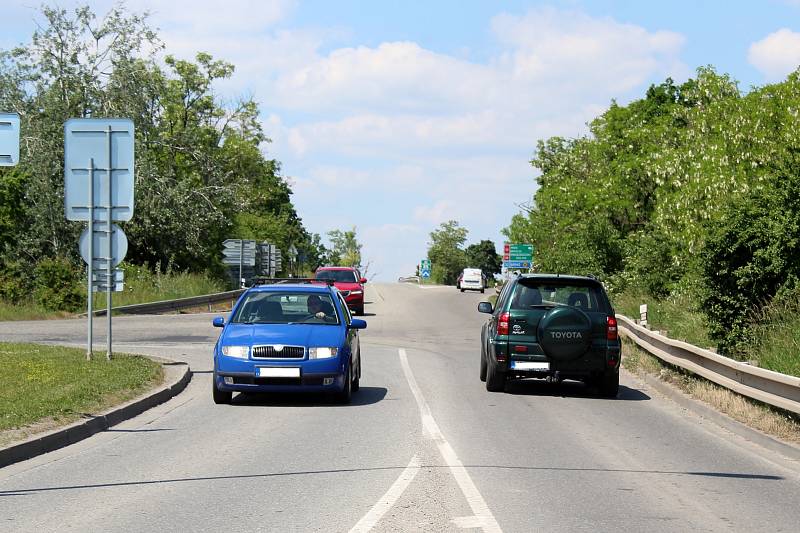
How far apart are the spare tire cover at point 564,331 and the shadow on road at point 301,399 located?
101 inches

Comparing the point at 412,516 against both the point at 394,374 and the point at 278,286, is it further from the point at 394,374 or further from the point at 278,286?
the point at 394,374

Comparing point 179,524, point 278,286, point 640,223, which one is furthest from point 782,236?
point 640,223

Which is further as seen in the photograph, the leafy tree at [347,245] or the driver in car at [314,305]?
the leafy tree at [347,245]

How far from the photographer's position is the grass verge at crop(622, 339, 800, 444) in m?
12.0

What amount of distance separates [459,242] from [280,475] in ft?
542

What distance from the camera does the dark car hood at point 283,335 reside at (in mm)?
14305

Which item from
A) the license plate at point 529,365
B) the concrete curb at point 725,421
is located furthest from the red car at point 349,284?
the license plate at point 529,365

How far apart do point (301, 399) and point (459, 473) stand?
6.74m

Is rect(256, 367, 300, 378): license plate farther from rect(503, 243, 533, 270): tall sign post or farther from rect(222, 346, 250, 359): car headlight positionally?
rect(503, 243, 533, 270): tall sign post

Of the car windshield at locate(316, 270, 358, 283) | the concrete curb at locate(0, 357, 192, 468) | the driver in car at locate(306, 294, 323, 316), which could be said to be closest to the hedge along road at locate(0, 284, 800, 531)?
the concrete curb at locate(0, 357, 192, 468)

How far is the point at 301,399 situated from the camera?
15.6 metres

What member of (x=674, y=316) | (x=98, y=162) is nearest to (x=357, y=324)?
(x=98, y=162)

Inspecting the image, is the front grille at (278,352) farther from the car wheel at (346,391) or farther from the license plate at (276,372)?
the car wheel at (346,391)

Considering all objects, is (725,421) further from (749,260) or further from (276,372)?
(749,260)
